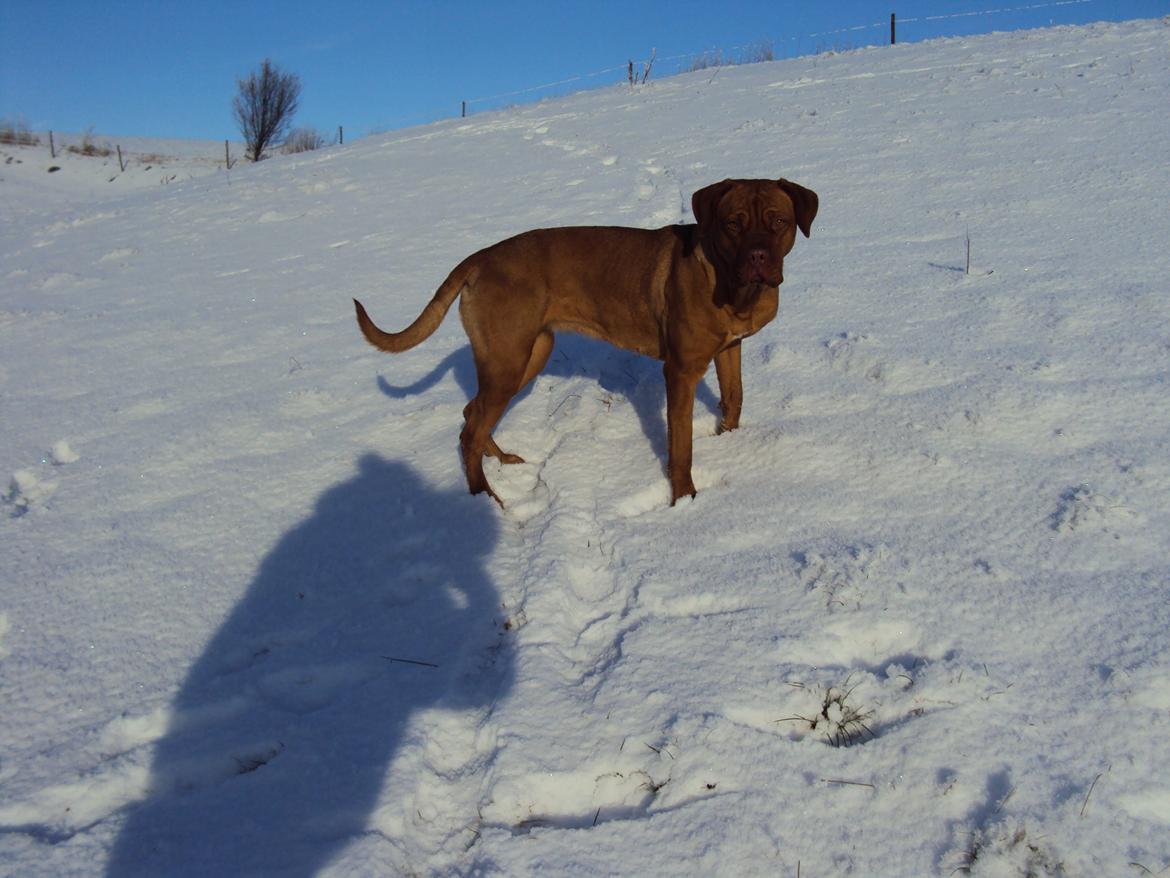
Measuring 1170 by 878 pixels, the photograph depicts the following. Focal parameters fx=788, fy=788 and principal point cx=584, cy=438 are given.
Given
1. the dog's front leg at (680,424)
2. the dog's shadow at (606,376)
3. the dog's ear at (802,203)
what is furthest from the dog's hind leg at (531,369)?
the dog's ear at (802,203)

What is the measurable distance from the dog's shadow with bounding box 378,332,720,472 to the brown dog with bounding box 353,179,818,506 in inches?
16.4

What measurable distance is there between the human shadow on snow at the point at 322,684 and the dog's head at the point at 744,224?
159 cm

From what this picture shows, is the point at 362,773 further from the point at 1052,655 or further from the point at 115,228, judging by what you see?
the point at 115,228

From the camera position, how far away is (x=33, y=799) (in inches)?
94.2

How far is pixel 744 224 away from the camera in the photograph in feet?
11.6

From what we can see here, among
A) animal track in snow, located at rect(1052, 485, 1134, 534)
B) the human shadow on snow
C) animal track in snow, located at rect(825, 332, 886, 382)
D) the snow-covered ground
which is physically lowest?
the human shadow on snow

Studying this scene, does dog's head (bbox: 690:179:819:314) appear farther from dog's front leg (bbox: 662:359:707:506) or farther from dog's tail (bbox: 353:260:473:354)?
dog's tail (bbox: 353:260:473:354)

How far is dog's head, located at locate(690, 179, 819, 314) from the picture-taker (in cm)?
346

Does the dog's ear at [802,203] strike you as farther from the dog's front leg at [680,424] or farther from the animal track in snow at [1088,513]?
the animal track in snow at [1088,513]

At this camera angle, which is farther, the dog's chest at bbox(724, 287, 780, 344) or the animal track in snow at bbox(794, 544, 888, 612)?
the dog's chest at bbox(724, 287, 780, 344)

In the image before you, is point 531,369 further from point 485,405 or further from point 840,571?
point 840,571

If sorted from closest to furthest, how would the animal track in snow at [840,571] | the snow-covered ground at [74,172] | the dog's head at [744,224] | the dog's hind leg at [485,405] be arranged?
the animal track in snow at [840,571] < the dog's head at [744,224] < the dog's hind leg at [485,405] < the snow-covered ground at [74,172]

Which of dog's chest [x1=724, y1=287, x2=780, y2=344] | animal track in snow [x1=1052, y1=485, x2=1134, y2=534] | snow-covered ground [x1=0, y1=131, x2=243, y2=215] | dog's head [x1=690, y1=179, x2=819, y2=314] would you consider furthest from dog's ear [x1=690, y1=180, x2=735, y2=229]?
snow-covered ground [x1=0, y1=131, x2=243, y2=215]

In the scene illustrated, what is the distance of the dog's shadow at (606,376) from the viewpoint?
14.9 feet
